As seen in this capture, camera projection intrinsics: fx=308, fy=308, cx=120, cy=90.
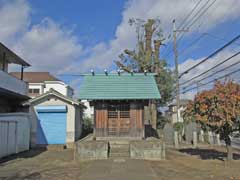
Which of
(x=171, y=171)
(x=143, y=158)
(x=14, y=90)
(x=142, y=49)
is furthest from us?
(x=142, y=49)

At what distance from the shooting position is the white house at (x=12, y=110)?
17141mm

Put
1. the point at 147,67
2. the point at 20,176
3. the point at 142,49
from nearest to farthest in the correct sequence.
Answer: the point at 20,176 < the point at 147,67 < the point at 142,49

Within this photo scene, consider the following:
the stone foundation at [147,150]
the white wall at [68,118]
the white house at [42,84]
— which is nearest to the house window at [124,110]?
the stone foundation at [147,150]

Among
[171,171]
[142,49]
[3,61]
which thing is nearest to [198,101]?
Answer: [171,171]

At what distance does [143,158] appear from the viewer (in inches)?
635

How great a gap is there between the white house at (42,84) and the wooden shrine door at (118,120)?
24.2m

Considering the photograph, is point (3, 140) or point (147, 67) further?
point (147, 67)

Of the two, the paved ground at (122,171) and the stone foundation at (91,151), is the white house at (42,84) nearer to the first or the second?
the stone foundation at (91,151)

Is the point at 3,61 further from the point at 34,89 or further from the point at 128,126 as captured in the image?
the point at 34,89

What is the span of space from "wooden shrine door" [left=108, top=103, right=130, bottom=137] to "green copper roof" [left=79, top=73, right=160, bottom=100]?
0.89 meters

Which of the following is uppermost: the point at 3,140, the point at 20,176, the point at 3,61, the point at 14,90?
the point at 3,61

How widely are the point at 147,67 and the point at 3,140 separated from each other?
1980cm

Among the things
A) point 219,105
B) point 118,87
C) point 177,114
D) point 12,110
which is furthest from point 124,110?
point 177,114

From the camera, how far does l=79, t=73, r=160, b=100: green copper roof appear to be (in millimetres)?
20562
